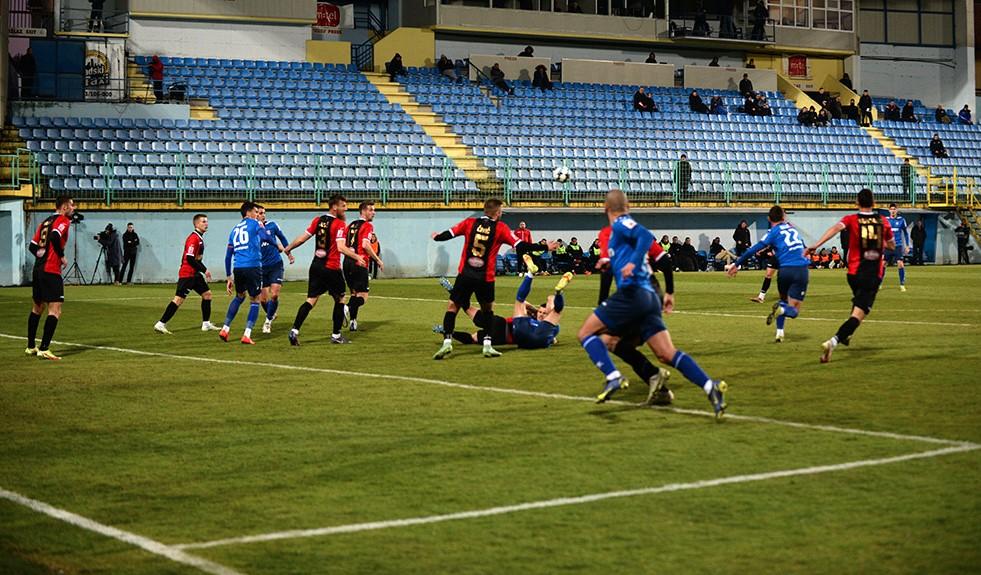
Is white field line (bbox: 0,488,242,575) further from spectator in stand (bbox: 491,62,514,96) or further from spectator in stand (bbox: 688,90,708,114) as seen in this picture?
spectator in stand (bbox: 688,90,708,114)

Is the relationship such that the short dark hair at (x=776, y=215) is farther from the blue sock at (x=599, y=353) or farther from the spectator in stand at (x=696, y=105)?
the spectator in stand at (x=696, y=105)

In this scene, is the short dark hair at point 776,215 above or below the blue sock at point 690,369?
above

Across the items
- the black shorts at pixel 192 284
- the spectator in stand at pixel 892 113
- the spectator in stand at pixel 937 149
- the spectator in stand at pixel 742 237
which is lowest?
the black shorts at pixel 192 284

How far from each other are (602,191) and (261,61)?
1371 cm

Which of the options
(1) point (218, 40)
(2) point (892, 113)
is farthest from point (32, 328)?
(2) point (892, 113)

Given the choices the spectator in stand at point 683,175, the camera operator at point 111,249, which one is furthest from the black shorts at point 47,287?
the spectator in stand at point 683,175

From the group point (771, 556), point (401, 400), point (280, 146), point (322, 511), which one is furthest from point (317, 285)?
point (280, 146)

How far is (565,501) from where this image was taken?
25.4 ft

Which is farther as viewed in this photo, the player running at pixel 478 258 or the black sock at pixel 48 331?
the black sock at pixel 48 331

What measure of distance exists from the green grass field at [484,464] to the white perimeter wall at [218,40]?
31.6 m

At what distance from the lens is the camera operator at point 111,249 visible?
36.3 meters

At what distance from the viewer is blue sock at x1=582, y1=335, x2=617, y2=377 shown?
11.2 m

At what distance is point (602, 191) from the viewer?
44.9 m

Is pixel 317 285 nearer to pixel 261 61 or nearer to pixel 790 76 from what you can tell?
pixel 261 61
